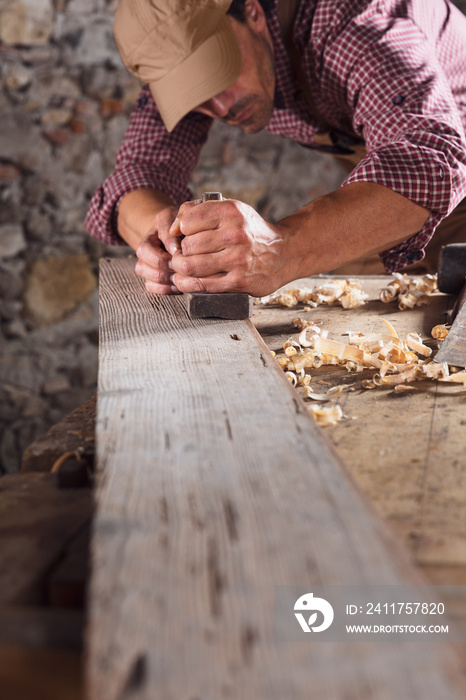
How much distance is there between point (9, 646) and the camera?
18.9 inches

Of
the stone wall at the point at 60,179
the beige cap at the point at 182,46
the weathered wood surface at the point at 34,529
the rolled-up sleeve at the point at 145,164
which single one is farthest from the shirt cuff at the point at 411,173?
the stone wall at the point at 60,179

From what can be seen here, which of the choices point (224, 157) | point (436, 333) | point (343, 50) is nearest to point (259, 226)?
point (436, 333)

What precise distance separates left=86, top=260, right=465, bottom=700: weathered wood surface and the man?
475mm

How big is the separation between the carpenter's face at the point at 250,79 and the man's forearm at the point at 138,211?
11.9 inches

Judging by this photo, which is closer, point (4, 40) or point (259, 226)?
point (259, 226)

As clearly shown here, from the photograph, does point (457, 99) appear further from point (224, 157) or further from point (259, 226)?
point (224, 157)

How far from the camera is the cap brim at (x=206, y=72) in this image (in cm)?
163

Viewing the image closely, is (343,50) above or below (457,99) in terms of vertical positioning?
above

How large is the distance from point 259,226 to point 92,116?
211 cm

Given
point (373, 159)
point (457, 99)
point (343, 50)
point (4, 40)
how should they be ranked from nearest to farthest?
point (373, 159), point (343, 50), point (457, 99), point (4, 40)

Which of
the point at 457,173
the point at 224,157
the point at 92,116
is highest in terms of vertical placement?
the point at 457,173

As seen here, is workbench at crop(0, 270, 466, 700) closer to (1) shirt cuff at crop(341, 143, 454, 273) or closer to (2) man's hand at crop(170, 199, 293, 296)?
(2) man's hand at crop(170, 199, 293, 296)
